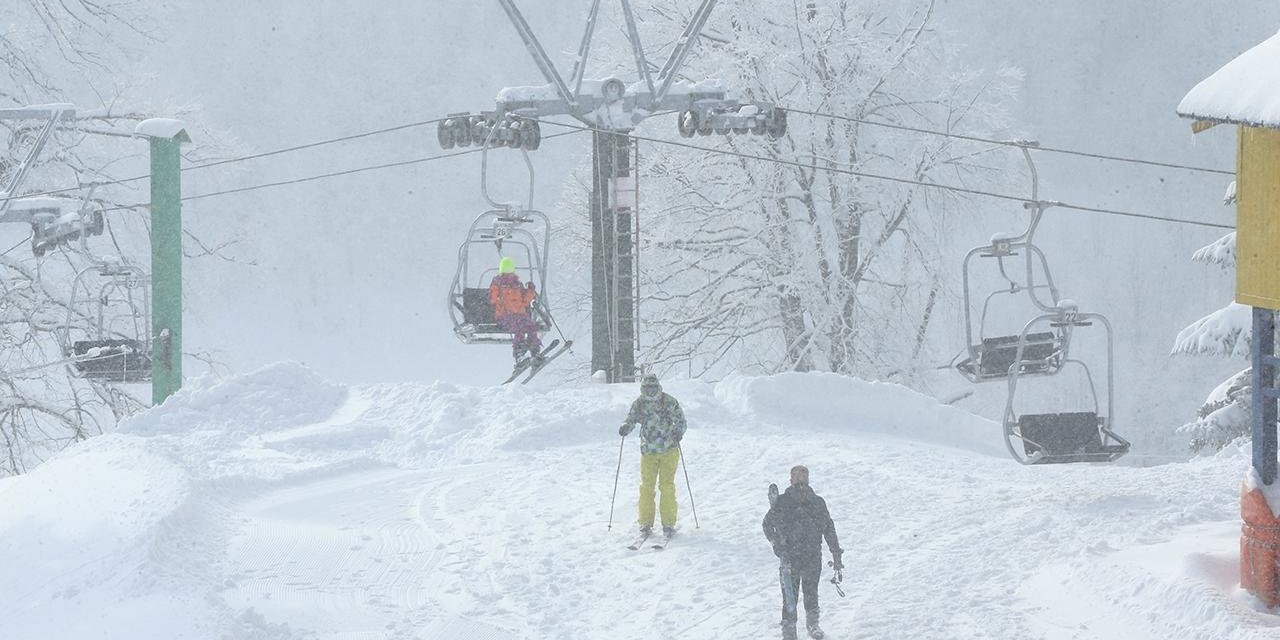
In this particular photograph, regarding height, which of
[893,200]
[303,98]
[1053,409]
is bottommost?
[1053,409]

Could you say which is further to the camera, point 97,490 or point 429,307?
point 429,307

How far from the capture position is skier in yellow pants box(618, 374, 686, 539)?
42.1ft

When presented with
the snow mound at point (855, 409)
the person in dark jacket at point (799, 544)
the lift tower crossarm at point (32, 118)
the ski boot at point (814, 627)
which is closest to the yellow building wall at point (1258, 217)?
the person in dark jacket at point (799, 544)

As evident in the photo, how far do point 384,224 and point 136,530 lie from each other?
4357cm

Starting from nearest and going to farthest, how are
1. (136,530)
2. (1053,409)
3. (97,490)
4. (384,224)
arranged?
(136,530)
(97,490)
(1053,409)
(384,224)

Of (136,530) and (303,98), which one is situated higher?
(303,98)

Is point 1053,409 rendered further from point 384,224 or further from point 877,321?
point 384,224

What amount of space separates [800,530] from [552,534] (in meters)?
3.81

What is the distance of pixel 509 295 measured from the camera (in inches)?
771

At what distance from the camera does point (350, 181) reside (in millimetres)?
56531

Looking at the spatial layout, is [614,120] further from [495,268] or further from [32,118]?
[32,118]

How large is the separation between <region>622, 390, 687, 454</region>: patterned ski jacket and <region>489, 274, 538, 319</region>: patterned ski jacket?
6790mm

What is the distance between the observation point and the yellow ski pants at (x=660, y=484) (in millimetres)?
12883

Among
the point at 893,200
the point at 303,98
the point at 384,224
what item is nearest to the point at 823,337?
the point at 893,200
